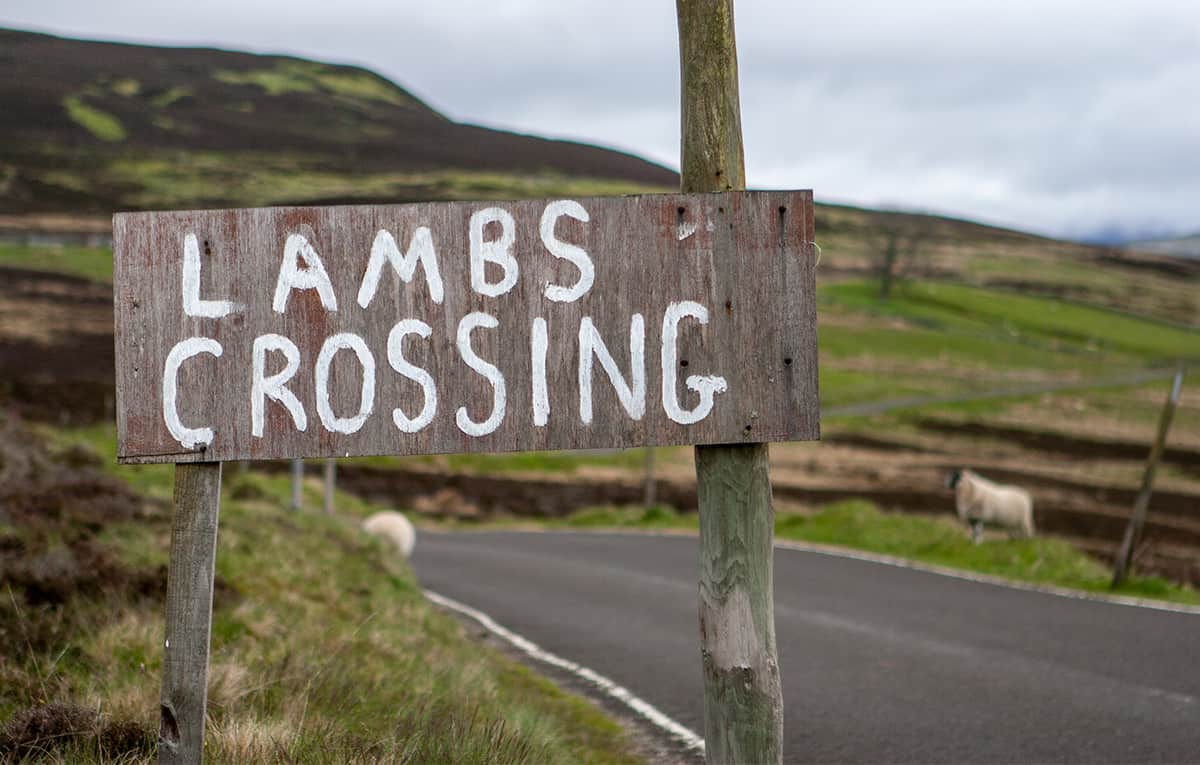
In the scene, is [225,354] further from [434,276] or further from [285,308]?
[434,276]

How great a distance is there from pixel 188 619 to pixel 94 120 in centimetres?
15235

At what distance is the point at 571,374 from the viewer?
163 inches

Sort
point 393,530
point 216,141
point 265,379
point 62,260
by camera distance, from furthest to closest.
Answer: point 216,141, point 62,260, point 393,530, point 265,379

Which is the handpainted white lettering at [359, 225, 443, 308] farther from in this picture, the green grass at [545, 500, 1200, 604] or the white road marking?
the green grass at [545, 500, 1200, 604]

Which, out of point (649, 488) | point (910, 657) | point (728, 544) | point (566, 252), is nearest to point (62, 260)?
point (649, 488)

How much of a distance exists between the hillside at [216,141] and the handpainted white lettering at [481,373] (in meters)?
93.2

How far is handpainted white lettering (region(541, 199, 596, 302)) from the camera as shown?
4133mm

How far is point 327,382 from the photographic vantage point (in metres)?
4.07

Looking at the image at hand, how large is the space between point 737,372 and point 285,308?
5.25 ft

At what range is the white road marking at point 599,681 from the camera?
7.59m

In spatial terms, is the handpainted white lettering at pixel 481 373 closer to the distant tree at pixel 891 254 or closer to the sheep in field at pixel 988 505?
the sheep in field at pixel 988 505

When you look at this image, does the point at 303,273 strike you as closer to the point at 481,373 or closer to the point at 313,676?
the point at 481,373

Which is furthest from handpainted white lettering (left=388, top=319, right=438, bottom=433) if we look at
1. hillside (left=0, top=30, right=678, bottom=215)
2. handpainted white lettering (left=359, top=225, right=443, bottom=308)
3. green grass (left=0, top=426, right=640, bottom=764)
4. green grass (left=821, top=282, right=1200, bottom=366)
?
hillside (left=0, top=30, right=678, bottom=215)

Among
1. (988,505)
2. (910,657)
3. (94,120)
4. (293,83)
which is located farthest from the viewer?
(293,83)
